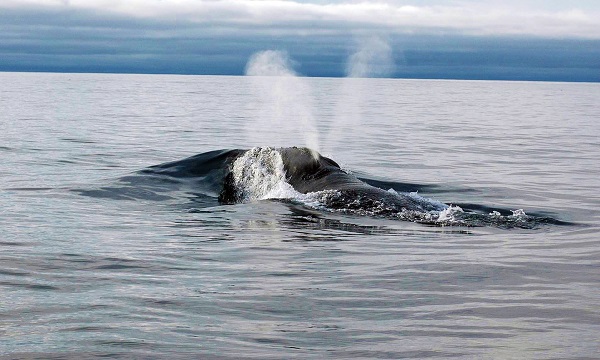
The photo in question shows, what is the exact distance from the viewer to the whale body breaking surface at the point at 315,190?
15.1 meters

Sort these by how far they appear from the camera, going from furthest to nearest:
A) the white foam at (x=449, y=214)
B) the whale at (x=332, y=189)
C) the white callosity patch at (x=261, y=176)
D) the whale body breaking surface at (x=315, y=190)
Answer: the white callosity patch at (x=261, y=176), the whale at (x=332, y=189), the whale body breaking surface at (x=315, y=190), the white foam at (x=449, y=214)

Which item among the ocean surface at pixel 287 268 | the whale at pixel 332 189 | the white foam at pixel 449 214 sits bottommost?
the ocean surface at pixel 287 268

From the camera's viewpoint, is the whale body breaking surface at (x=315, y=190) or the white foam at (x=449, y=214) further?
the whale body breaking surface at (x=315, y=190)

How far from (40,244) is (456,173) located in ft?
48.5

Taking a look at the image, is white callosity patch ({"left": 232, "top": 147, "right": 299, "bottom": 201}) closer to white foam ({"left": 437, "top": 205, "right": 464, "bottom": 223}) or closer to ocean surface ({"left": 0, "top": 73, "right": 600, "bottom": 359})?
ocean surface ({"left": 0, "top": 73, "right": 600, "bottom": 359})

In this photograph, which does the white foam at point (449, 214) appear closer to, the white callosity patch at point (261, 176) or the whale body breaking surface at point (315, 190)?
the whale body breaking surface at point (315, 190)

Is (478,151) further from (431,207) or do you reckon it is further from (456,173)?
(431,207)

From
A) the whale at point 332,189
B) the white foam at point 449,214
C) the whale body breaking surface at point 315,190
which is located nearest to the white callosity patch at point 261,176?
the whale body breaking surface at point 315,190

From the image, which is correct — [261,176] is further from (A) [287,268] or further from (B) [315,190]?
(A) [287,268]

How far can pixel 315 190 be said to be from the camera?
17016mm

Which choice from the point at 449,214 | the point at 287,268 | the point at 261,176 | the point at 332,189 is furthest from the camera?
the point at 261,176

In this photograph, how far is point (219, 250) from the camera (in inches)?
467

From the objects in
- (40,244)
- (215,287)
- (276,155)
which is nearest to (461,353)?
(215,287)

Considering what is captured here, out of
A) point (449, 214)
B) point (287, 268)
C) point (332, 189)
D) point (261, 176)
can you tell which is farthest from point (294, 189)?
point (287, 268)
